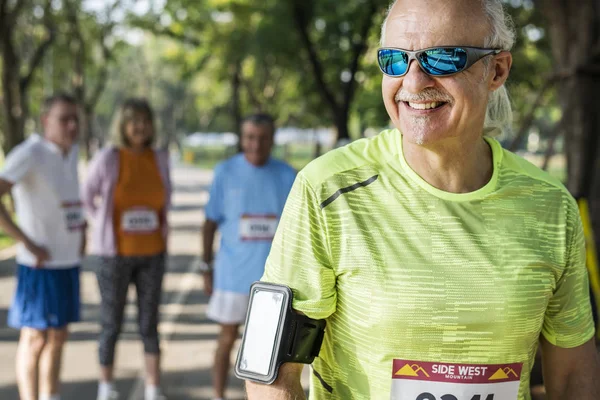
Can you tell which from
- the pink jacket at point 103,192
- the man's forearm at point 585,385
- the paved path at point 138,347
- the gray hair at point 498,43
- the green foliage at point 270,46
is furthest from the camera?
the green foliage at point 270,46

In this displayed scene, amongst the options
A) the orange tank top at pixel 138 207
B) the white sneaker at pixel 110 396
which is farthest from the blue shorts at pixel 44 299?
the white sneaker at pixel 110 396

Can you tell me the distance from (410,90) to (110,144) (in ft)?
12.8

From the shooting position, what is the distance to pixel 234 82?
2575 cm

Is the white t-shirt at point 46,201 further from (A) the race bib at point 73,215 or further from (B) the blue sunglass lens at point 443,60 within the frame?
(B) the blue sunglass lens at point 443,60

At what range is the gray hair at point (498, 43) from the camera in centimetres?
191

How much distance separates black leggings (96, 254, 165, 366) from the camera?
17.2 ft

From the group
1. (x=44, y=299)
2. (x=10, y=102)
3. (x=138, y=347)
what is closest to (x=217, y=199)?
(x=44, y=299)

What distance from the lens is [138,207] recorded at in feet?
17.6

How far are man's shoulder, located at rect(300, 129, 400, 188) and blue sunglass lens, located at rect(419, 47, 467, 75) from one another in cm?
22

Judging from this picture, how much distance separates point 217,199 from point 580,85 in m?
2.66

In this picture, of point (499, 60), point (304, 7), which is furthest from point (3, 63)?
point (499, 60)

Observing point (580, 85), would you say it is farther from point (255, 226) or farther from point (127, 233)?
point (127, 233)

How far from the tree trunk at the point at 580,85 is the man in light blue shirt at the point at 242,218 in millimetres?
2124

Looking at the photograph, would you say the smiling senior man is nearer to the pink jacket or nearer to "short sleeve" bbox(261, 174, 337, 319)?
"short sleeve" bbox(261, 174, 337, 319)
